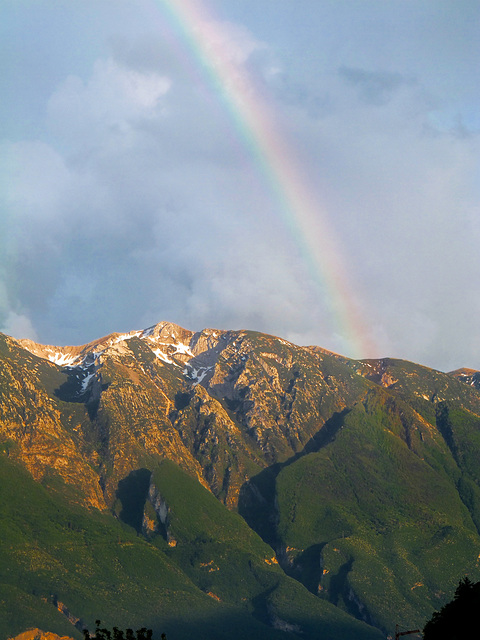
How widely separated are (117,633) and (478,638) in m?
87.1

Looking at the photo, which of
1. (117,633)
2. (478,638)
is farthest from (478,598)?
(117,633)

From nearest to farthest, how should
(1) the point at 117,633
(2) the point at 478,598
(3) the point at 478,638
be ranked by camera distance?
(1) the point at 117,633
(3) the point at 478,638
(2) the point at 478,598

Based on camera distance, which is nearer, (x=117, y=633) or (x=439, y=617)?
(x=117, y=633)

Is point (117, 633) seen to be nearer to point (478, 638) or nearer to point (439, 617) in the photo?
point (478, 638)

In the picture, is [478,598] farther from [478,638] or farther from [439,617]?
[478,638]

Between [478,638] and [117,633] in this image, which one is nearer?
[117,633]

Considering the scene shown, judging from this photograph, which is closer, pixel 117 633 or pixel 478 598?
pixel 117 633

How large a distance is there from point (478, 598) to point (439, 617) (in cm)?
1143

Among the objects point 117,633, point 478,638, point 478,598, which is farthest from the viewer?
point 478,598

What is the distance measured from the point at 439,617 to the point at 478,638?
29.3m

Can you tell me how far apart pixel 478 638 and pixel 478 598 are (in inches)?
1153

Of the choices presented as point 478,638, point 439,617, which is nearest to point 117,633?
point 478,638

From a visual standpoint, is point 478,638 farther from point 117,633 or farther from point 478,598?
point 117,633

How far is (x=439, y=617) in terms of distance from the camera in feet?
649
